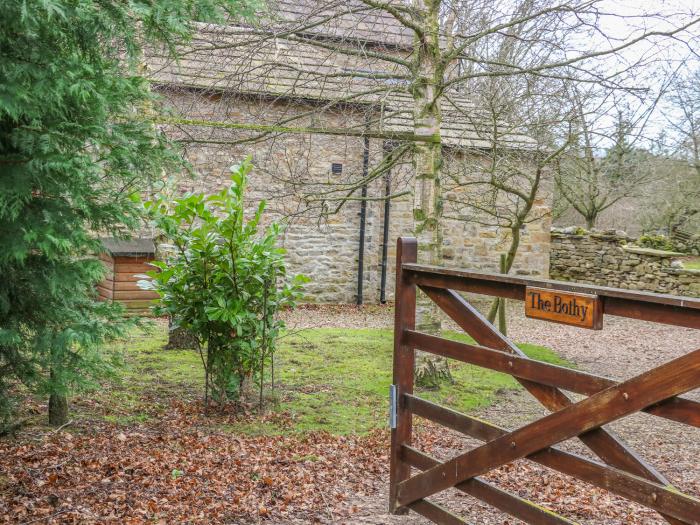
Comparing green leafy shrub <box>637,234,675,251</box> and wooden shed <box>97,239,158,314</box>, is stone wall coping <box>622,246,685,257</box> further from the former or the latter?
wooden shed <box>97,239,158,314</box>

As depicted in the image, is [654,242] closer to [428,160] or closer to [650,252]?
[650,252]

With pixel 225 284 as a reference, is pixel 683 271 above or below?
below

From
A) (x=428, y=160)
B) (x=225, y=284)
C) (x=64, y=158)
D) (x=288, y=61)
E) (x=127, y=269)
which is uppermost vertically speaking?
(x=288, y=61)

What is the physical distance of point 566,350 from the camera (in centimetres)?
1074

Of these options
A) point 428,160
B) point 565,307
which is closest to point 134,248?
point 428,160

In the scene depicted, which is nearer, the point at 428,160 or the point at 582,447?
the point at 582,447

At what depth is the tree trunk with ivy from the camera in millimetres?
7051

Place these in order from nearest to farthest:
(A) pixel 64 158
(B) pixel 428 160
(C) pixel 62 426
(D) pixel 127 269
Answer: (A) pixel 64 158, (C) pixel 62 426, (B) pixel 428 160, (D) pixel 127 269

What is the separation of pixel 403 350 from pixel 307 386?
3626 millimetres

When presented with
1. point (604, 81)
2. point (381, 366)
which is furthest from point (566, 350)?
point (604, 81)

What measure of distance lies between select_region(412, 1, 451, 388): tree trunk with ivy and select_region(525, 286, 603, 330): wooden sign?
4243mm

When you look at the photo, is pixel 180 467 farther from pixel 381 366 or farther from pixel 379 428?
pixel 381 366

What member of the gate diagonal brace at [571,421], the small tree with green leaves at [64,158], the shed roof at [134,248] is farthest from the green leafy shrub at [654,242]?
the small tree with green leaves at [64,158]

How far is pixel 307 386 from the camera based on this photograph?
23.7 feet
